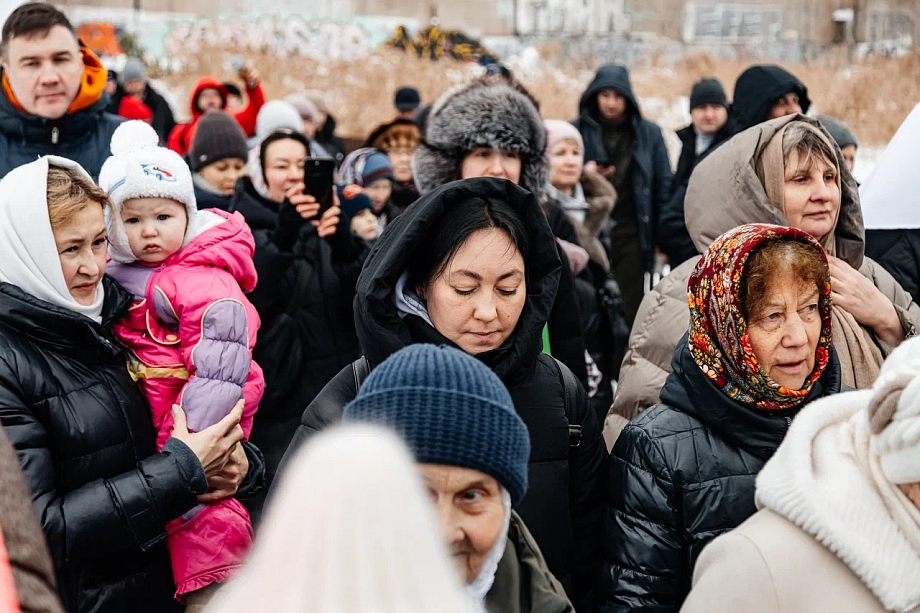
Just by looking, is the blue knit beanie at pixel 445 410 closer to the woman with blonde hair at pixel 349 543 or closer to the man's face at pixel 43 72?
the woman with blonde hair at pixel 349 543

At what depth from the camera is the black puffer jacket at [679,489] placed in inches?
109

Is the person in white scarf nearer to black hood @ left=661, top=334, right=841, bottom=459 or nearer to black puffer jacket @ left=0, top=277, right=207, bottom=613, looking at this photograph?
black hood @ left=661, top=334, right=841, bottom=459

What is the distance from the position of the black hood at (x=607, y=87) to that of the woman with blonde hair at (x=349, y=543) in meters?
7.00

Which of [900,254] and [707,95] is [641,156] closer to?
[707,95]

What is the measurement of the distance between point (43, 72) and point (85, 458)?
2225mm

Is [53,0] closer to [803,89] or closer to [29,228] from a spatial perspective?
[803,89]

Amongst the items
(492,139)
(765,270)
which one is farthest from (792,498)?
(492,139)

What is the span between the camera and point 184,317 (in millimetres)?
3355

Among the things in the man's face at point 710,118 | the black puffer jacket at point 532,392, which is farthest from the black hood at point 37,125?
the man's face at point 710,118

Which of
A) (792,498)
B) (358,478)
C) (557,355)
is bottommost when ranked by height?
(557,355)

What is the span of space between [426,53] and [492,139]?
2056cm

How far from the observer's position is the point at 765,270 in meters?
2.93

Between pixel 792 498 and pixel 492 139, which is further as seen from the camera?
Answer: pixel 492 139

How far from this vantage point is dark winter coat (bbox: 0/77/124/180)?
4570 millimetres
